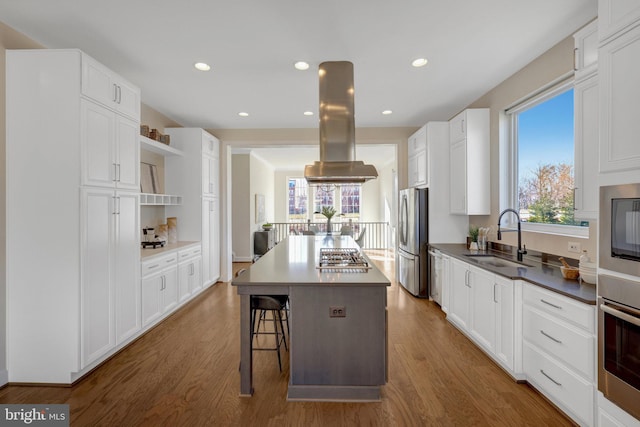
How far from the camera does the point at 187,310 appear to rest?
413cm

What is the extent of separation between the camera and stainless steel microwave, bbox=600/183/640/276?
144cm

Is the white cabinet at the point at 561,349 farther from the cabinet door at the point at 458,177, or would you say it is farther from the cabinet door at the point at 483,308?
the cabinet door at the point at 458,177

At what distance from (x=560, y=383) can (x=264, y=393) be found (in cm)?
196

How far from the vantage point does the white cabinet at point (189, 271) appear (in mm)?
4125

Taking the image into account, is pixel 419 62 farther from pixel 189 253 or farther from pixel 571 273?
pixel 189 253

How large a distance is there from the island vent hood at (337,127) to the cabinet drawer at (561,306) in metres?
1.59

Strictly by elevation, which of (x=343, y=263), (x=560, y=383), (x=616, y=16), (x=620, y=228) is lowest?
(x=560, y=383)

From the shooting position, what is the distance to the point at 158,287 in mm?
3545

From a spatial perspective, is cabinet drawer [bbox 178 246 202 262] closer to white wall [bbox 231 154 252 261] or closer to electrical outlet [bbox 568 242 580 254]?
white wall [bbox 231 154 252 261]

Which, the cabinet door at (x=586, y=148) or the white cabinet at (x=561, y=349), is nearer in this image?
the white cabinet at (x=561, y=349)

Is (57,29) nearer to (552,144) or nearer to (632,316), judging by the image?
(632,316)

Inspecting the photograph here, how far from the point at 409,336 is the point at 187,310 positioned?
111 inches
